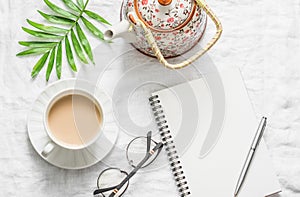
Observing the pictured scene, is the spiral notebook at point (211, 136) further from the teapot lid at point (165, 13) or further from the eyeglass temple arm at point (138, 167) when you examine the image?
the teapot lid at point (165, 13)

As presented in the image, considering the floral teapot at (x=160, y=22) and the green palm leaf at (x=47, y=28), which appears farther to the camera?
the green palm leaf at (x=47, y=28)

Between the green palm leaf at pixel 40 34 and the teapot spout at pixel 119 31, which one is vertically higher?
the teapot spout at pixel 119 31

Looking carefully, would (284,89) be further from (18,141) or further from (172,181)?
(18,141)

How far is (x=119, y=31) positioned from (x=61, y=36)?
0.66 ft

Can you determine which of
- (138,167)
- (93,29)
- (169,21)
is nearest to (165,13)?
(169,21)

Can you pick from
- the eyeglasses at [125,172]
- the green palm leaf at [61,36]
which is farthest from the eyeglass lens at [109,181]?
the green palm leaf at [61,36]

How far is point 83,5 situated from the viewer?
1.09 meters

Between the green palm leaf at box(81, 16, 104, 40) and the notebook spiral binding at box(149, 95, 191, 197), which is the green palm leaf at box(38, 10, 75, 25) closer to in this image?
the green palm leaf at box(81, 16, 104, 40)

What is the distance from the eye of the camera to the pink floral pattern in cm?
93

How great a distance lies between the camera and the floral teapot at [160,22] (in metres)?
0.93

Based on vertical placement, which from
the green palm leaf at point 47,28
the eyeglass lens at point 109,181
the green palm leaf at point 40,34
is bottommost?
the eyeglass lens at point 109,181

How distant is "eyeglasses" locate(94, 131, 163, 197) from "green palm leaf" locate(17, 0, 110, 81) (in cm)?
19

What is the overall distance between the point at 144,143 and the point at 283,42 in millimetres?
349

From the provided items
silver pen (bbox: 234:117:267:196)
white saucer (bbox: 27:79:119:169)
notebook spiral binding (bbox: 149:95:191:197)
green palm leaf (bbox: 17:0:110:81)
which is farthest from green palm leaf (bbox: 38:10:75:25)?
silver pen (bbox: 234:117:267:196)
